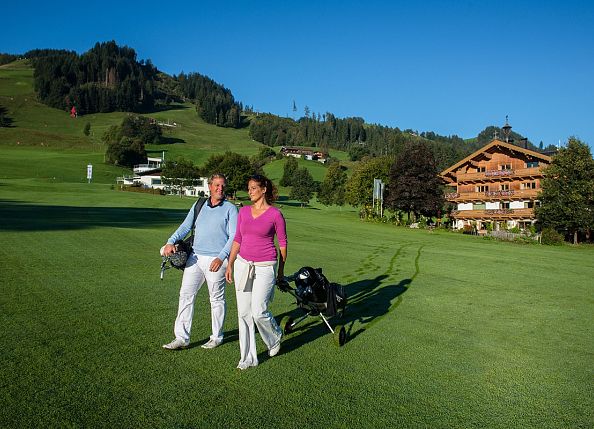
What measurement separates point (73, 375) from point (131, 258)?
32.8 ft

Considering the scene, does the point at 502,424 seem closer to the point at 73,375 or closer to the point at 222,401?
the point at 222,401

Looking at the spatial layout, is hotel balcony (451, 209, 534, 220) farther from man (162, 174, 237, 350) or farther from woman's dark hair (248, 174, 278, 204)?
man (162, 174, 237, 350)

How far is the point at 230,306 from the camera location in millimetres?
10141

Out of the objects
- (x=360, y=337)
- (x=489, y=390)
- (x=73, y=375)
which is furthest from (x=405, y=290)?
(x=73, y=375)

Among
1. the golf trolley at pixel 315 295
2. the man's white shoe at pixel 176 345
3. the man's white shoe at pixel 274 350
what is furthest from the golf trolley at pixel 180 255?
the man's white shoe at pixel 274 350

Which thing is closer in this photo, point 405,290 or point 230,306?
point 230,306

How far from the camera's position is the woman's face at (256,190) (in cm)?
641

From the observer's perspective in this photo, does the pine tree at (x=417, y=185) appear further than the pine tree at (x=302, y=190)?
No

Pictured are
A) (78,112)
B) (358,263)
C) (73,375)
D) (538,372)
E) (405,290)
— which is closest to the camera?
(73,375)

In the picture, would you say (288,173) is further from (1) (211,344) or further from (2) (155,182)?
(1) (211,344)

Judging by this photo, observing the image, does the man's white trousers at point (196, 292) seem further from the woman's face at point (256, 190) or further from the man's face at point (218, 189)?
the woman's face at point (256, 190)

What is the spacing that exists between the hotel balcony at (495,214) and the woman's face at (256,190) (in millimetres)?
53149

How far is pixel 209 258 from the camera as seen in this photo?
6.94m

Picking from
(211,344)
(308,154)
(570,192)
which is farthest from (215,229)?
(308,154)
